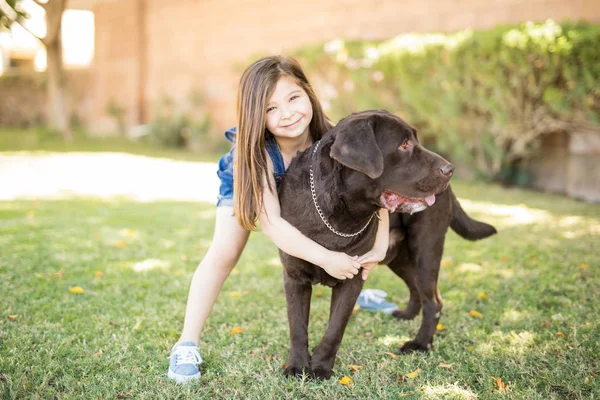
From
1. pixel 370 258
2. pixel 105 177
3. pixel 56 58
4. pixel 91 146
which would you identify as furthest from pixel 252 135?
pixel 56 58

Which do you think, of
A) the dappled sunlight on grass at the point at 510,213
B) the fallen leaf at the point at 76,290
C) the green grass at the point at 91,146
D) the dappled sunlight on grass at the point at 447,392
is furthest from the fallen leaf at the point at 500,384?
the green grass at the point at 91,146

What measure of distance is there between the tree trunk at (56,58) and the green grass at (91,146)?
0.76m

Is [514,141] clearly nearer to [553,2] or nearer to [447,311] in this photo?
[553,2]

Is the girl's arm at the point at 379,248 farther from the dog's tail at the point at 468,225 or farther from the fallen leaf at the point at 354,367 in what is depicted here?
the dog's tail at the point at 468,225

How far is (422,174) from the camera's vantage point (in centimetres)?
240

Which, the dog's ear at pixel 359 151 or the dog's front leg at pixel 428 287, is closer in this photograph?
the dog's ear at pixel 359 151

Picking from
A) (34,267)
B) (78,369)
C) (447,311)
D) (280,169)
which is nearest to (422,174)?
(280,169)

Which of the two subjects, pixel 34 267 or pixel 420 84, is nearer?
pixel 34 267

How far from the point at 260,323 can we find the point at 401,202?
1309 millimetres

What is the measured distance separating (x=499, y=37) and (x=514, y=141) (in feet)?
6.01

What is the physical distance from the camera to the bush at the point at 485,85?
22.8 ft

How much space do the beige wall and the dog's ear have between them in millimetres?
6855

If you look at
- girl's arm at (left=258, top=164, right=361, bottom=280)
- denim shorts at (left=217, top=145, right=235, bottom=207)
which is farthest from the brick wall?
girl's arm at (left=258, top=164, right=361, bottom=280)

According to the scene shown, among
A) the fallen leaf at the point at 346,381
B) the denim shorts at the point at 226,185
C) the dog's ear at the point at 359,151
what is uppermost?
the dog's ear at the point at 359,151
